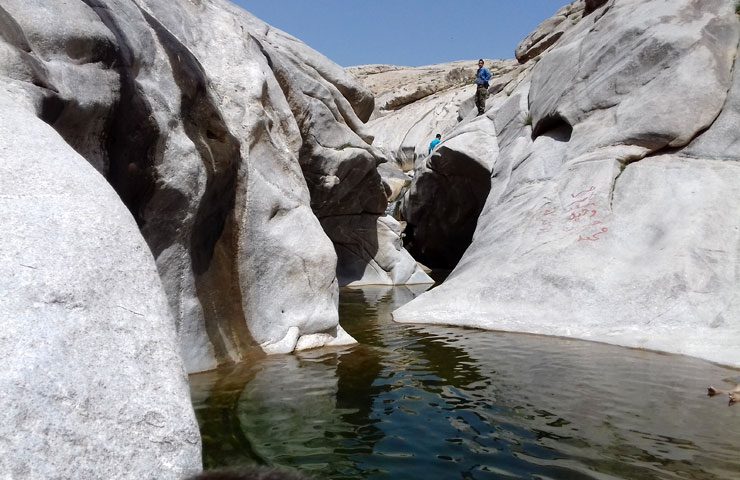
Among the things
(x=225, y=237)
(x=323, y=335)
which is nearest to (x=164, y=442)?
(x=225, y=237)

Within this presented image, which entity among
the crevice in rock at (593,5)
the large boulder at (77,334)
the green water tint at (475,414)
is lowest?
the green water tint at (475,414)

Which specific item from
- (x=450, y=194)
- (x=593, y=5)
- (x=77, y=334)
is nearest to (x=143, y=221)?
(x=77, y=334)

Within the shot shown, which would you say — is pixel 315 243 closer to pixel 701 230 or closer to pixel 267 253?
pixel 267 253

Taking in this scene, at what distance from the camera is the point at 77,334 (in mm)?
3072

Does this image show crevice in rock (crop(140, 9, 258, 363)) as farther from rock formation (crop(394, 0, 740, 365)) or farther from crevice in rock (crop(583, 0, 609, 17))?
crevice in rock (crop(583, 0, 609, 17))

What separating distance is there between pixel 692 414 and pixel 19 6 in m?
6.31

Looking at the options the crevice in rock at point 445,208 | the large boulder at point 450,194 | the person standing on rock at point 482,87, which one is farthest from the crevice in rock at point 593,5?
the crevice in rock at point 445,208

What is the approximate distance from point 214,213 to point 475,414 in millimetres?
3927

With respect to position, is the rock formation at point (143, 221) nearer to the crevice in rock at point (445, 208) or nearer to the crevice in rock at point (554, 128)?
the crevice in rock at point (554, 128)

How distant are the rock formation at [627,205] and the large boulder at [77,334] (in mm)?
6450

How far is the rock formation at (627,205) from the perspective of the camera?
8.83 m

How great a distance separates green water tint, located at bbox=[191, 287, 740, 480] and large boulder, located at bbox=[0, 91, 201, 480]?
46.0 inches

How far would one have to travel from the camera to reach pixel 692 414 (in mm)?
5207

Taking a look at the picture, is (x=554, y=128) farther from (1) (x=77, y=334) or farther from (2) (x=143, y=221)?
(1) (x=77, y=334)
